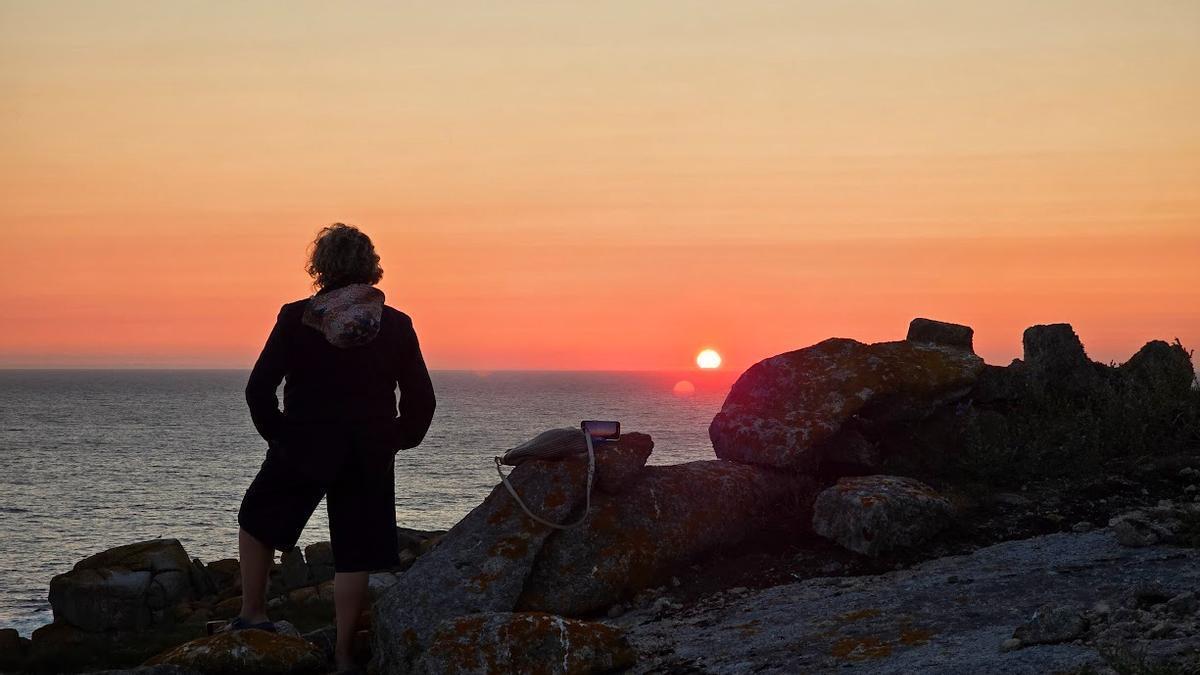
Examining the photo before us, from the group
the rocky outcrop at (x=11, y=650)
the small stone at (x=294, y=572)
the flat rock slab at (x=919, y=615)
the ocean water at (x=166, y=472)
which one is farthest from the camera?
the ocean water at (x=166, y=472)

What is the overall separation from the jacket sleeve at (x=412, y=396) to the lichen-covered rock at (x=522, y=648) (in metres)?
1.61

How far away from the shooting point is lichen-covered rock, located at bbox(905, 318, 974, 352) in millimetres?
12852

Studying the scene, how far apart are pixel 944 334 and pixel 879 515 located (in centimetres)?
475

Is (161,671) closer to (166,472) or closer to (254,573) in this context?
(254,573)

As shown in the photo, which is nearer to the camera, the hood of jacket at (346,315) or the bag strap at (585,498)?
the hood of jacket at (346,315)

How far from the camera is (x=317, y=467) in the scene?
7.57 m

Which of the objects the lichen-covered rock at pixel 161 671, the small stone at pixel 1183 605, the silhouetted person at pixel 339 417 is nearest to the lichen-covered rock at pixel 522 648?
the silhouetted person at pixel 339 417

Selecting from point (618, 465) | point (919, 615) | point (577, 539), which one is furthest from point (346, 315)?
point (919, 615)

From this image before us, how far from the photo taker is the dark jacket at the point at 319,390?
7512 mm

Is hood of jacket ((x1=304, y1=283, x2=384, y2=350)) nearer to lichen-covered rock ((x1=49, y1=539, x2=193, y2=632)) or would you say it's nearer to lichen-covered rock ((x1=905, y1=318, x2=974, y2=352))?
lichen-covered rock ((x1=905, y1=318, x2=974, y2=352))

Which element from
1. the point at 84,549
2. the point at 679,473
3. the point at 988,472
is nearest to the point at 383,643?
the point at 679,473

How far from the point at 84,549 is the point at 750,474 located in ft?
158

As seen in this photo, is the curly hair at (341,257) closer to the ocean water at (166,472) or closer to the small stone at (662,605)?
the small stone at (662,605)

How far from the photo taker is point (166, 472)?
8319cm
